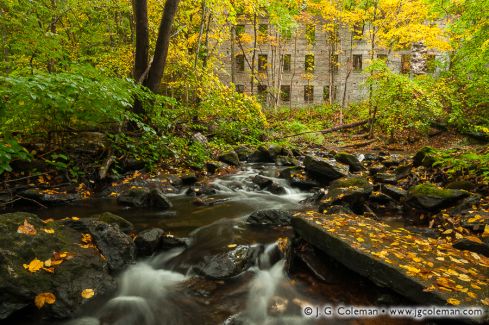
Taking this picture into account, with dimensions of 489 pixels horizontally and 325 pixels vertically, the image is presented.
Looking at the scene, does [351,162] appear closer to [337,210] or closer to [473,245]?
[337,210]

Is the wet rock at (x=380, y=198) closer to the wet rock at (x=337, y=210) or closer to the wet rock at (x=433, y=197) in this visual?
the wet rock at (x=433, y=197)

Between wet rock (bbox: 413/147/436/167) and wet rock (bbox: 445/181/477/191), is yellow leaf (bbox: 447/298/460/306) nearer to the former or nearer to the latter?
wet rock (bbox: 445/181/477/191)

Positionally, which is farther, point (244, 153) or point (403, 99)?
point (403, 99)

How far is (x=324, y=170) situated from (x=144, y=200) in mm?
5006

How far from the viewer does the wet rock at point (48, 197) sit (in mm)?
6473

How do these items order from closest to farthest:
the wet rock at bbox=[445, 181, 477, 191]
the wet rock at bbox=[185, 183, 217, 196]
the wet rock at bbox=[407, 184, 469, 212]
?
the wet rock at bbox=[407, 184, 469, 212] < the wet rock at bbox=[445, 181, 477, 191] < the wet rock at bbox=[185, 183, 217, 196]

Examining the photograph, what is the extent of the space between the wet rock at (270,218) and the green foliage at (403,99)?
10.7 m

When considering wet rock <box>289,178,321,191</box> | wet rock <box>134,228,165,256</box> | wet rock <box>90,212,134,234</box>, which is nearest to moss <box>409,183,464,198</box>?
wet rock <box>289,178,321,191</box>

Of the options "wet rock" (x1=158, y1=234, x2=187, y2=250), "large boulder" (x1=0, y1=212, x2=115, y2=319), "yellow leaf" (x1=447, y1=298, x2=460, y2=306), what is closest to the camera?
"yellow leaf" (x1=447, y1=298, x2=460, y2=306)

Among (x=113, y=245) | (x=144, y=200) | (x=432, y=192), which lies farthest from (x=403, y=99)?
(x=113, y=245)

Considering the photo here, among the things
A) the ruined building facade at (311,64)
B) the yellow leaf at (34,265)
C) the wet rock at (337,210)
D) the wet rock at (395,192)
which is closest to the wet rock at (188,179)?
the wet rock at (337,210)

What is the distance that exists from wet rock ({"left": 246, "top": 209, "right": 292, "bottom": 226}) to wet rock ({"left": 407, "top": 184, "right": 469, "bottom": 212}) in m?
2.49

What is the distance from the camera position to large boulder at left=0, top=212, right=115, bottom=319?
10.1ft

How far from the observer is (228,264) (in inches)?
168
